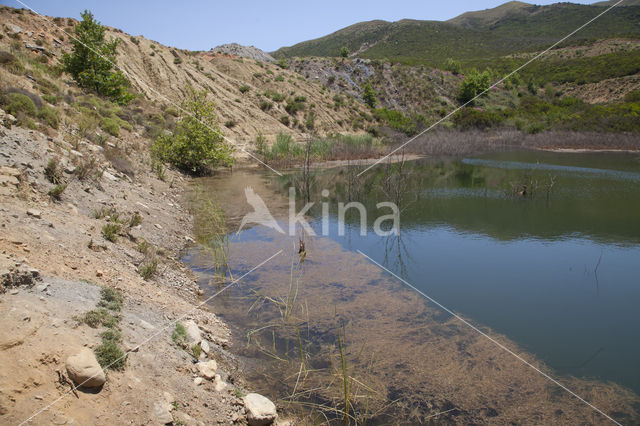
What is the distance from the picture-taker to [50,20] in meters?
24.9

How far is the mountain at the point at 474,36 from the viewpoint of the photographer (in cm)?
7350

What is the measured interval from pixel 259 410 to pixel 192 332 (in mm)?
1430

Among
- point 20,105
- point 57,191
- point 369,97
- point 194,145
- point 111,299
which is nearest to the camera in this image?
point 111,299

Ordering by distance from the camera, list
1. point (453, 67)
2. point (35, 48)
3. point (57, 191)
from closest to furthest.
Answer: point (57, 191) → point (35, 48) → point (453, 67)

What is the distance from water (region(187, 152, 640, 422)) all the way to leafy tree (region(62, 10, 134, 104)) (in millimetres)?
6893

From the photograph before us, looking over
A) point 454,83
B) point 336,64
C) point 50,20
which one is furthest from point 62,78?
point 454,83

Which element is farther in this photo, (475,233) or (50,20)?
(50,20)

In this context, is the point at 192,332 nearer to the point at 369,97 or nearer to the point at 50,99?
the point at 50,99

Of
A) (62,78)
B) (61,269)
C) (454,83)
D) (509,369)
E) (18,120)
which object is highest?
(454,83)

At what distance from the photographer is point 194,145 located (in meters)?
17.8

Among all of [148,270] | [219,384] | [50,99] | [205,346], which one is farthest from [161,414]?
[50,99]

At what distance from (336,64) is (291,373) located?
52791mm

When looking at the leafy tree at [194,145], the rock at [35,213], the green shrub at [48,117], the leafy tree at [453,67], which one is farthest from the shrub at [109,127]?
the leafy tree at [453,67]

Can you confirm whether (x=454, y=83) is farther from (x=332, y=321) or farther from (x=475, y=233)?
(x=332, y=321)
